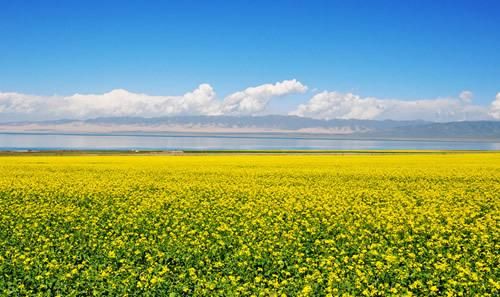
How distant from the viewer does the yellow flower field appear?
9609 millimetres

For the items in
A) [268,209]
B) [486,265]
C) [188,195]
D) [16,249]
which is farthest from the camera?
[188,195]

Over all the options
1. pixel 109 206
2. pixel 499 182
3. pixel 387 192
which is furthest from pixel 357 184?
pixel 109 206

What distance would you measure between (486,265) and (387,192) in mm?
14192

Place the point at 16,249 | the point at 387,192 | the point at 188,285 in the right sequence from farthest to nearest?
the point at 387,192 < the point at 16,249 < the point at 188,285

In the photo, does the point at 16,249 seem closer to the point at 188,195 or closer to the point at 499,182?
the point at 188,195

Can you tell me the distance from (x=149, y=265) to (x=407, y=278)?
19.7 feet

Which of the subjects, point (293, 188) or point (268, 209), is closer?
point (268, 209)

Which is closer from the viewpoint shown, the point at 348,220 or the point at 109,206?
the point at 348,220

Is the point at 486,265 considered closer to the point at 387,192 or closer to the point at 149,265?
the point at 149,265

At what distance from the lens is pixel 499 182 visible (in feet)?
99.8

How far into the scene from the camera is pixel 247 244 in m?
12.8

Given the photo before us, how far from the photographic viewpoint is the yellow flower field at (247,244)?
31.5 ft

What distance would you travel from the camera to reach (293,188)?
26.3 meters

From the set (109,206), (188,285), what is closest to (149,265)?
(188,285)
